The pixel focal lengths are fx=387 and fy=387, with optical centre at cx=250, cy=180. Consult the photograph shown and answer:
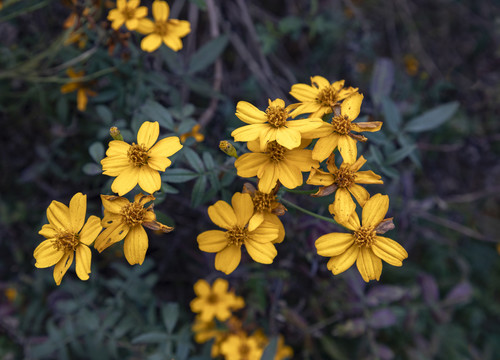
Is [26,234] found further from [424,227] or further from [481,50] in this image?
[481,50]

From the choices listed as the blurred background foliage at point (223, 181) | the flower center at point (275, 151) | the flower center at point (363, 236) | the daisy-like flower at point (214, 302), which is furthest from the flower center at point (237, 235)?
the daisy-like flower at point (214, 302)

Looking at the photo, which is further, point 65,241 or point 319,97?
point 319,97

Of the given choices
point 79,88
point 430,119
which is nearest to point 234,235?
point 79,88

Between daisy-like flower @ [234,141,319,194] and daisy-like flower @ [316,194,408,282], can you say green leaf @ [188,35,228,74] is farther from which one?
daisy-like flower @ [316,194,408,282]

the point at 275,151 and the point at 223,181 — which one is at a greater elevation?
the point at 275,151

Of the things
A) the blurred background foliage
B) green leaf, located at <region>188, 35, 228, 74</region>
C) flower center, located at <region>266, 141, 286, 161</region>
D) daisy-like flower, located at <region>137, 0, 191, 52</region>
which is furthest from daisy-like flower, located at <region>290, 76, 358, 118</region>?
green leaf, located at <region>188, 35, 228, 74</region>

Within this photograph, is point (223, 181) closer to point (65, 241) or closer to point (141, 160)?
point (141, 160)
